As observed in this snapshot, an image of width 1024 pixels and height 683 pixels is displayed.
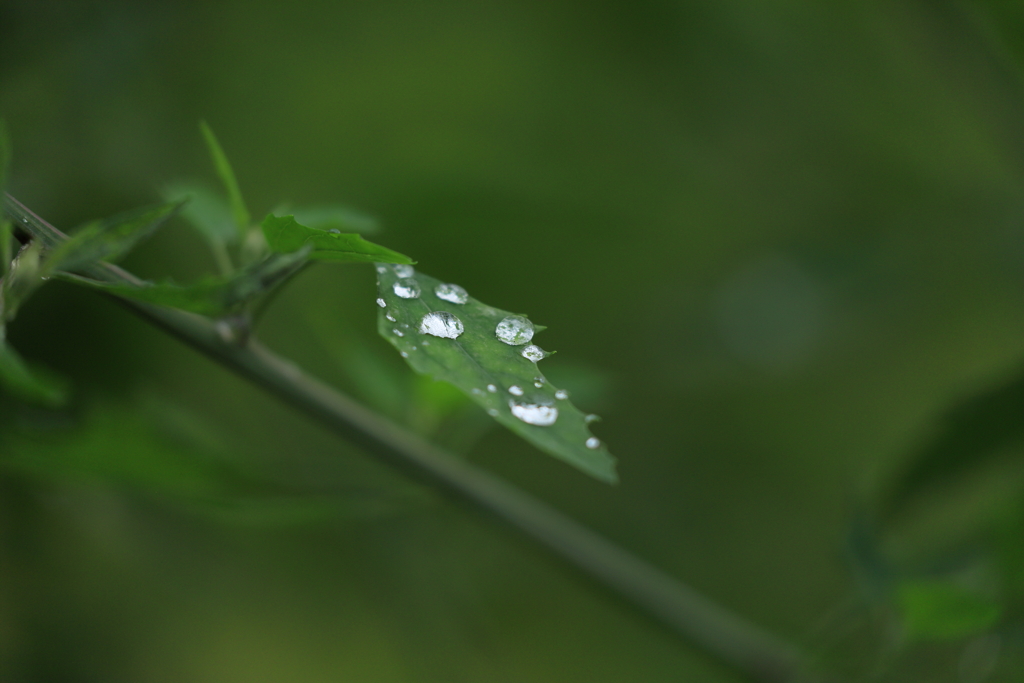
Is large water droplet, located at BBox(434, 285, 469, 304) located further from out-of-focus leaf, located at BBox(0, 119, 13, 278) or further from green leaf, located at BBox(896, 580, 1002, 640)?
green leaf, located at BBox(896, 580, 1002, 640)

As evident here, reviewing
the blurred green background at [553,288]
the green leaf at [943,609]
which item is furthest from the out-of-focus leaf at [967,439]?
the green leaf at [943,609]

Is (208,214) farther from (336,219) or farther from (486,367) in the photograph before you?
(486,367)

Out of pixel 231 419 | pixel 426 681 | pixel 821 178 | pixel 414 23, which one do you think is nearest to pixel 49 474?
pixel 231 419

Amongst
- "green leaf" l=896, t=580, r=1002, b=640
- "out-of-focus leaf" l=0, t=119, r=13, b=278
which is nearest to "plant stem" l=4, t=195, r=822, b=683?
"out-of-focus leaf" l=0, t=119, r=13, b=278

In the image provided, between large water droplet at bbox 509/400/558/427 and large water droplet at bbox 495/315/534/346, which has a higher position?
large water droplet at bbox 495/315/534/346

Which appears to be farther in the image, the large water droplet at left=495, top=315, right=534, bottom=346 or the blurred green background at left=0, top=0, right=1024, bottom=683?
the blurred green background at left=0, top=0, right=1024, bottom=683

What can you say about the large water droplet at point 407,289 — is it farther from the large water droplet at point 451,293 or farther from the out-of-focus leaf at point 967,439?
A: the out-of-focus leaf at point 967,439

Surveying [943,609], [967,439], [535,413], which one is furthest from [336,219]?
[967,439]
